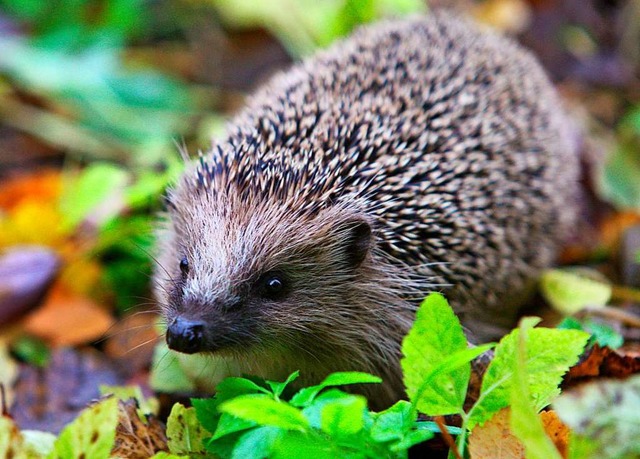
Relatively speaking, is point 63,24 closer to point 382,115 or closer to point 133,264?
point 133,264

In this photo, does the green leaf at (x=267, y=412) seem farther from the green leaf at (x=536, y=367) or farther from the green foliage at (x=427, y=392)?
the green leaf at (x=536, y=367)

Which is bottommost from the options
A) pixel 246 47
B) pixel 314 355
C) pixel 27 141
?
pixel 314 355

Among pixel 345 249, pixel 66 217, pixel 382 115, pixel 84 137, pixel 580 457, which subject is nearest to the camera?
pixel 580 457

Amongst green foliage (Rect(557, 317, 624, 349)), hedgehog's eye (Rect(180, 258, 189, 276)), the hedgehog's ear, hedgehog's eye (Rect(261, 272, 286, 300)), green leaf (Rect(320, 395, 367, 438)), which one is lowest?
green foliage (Rect(557, 317, 624, 349))

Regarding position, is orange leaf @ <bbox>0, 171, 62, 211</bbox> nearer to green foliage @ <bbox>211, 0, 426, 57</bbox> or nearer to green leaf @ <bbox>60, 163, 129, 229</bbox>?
green leaf @ <bbox>60, 163, 129, 229</bbox>

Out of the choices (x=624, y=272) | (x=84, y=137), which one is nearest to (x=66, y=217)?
(x=84, y=137)

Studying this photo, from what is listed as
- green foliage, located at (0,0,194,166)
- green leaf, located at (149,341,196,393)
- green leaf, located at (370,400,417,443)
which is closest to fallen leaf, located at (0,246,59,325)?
green leaf, located at (149,341,196,393)

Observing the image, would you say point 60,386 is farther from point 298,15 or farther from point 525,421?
point 298,15

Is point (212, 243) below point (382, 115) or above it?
below
